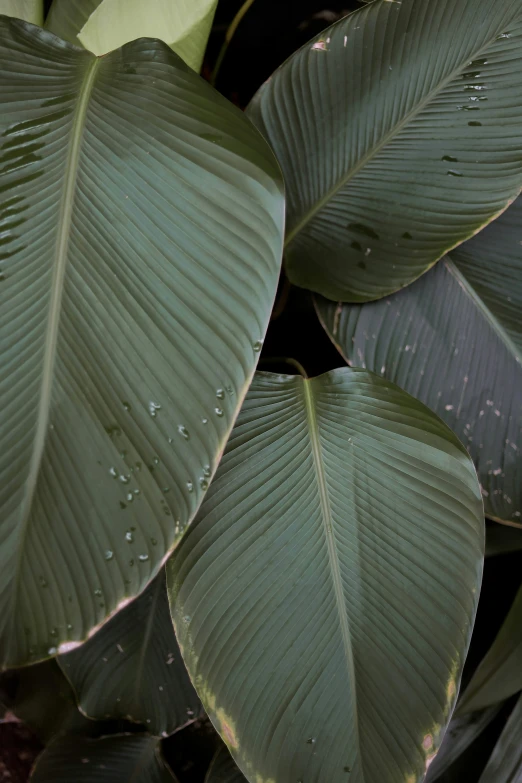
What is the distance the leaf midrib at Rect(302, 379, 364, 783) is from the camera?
469mm

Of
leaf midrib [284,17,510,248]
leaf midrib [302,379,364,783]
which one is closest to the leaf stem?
leaf midrib [284,17,510,248]

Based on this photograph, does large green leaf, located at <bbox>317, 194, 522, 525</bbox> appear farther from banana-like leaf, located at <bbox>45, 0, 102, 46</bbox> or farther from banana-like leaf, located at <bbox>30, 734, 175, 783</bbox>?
banana-like leaf, located at <bbox>30, 734, 175, 783</bbox>

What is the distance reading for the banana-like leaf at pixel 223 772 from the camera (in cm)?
66

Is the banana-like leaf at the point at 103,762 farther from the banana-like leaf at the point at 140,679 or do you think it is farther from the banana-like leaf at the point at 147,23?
the banana-like leaf at the point at 147,23

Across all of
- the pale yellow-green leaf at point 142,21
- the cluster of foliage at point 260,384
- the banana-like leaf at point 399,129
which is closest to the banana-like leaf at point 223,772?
the cluster of foliage at point 260,384

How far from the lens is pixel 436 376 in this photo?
613 mm

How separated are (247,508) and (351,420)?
14 centimetres

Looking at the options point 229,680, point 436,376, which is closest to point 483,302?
point 436,376

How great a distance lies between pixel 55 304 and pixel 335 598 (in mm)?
357

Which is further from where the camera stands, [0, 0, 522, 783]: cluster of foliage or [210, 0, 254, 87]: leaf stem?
[210, 0, 254, 87]: leaf stem

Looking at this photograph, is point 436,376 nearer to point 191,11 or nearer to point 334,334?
point 334,334

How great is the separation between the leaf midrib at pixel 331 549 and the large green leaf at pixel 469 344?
14 cm

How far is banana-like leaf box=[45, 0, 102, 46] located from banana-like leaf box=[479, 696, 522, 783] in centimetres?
103

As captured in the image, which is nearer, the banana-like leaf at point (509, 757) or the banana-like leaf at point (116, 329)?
the banana-like leaf at point (116, 329)
